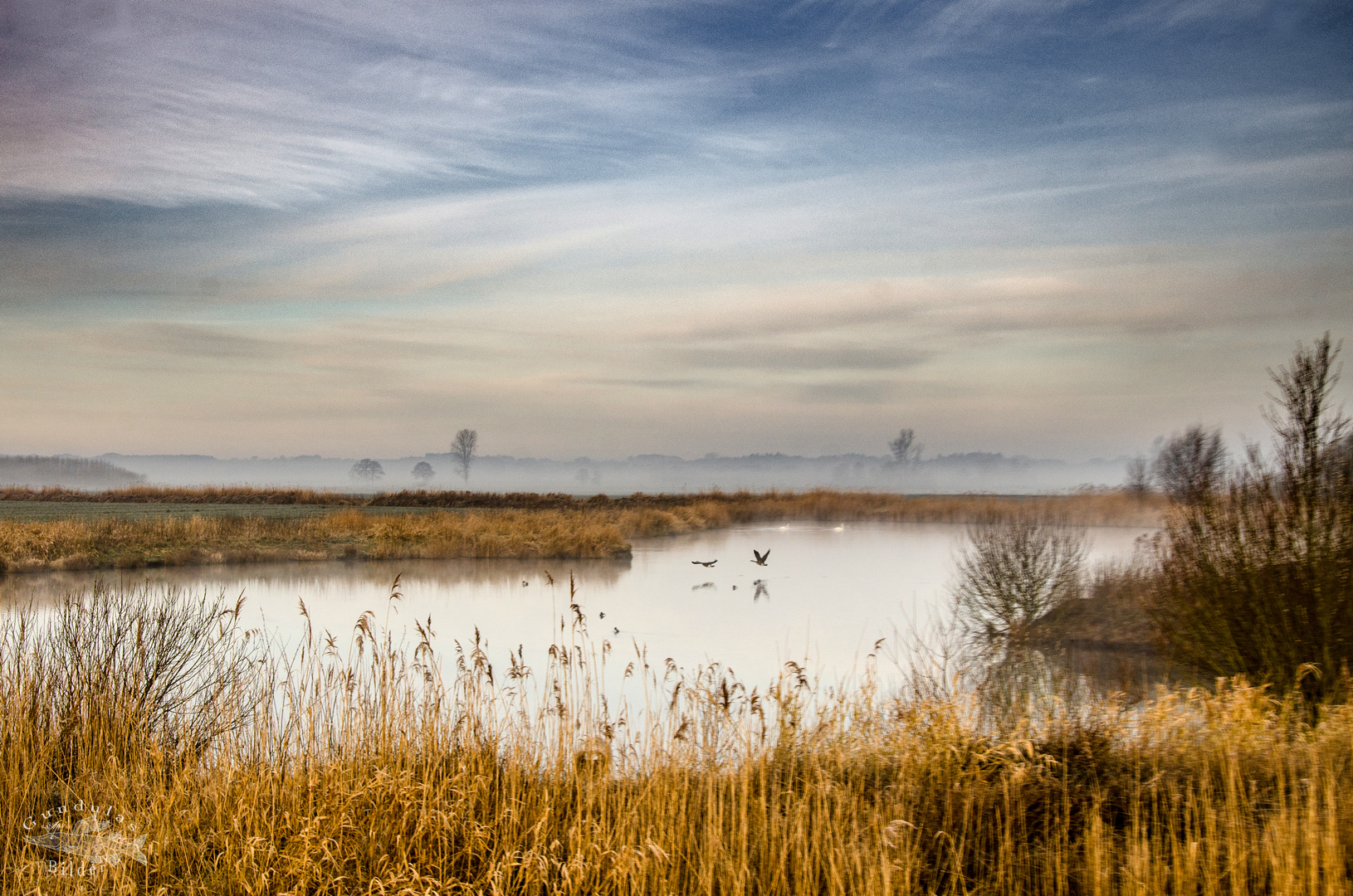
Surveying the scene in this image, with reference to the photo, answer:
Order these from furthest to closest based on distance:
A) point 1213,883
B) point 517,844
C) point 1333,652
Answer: point 1333,652
point 517,844
point 1213,883

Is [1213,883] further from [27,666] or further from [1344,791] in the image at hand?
[27,666]

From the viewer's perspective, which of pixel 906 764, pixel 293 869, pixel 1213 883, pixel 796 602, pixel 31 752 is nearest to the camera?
pixel 1213 883

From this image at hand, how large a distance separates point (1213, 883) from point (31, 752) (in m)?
7.02

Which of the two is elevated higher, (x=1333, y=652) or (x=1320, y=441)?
(x=1320, y=441)

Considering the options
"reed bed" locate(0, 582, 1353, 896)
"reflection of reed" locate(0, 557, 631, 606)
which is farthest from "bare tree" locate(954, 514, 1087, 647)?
"reflection of reed" locate(0, 557, 631, 606)

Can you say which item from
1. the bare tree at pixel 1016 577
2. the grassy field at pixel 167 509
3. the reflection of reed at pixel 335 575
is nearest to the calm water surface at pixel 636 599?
the reflection of reed at pixel 335 575

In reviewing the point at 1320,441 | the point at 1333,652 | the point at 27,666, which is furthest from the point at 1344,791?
the point at 27,666

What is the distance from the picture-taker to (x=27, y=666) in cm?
632

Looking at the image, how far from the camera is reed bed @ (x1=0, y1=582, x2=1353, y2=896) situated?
4.24m

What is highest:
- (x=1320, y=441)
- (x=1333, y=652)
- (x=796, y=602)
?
(x=1320, y=441)

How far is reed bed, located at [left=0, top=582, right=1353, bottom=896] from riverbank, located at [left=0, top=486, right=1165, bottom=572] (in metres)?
4.62

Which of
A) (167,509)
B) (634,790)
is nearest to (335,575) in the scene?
(634,790)

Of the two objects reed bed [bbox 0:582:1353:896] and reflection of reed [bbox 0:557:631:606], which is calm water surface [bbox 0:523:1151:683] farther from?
reed bed [bbox 0:582:1353:896]

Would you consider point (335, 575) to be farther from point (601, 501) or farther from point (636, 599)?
point (601, 501)
